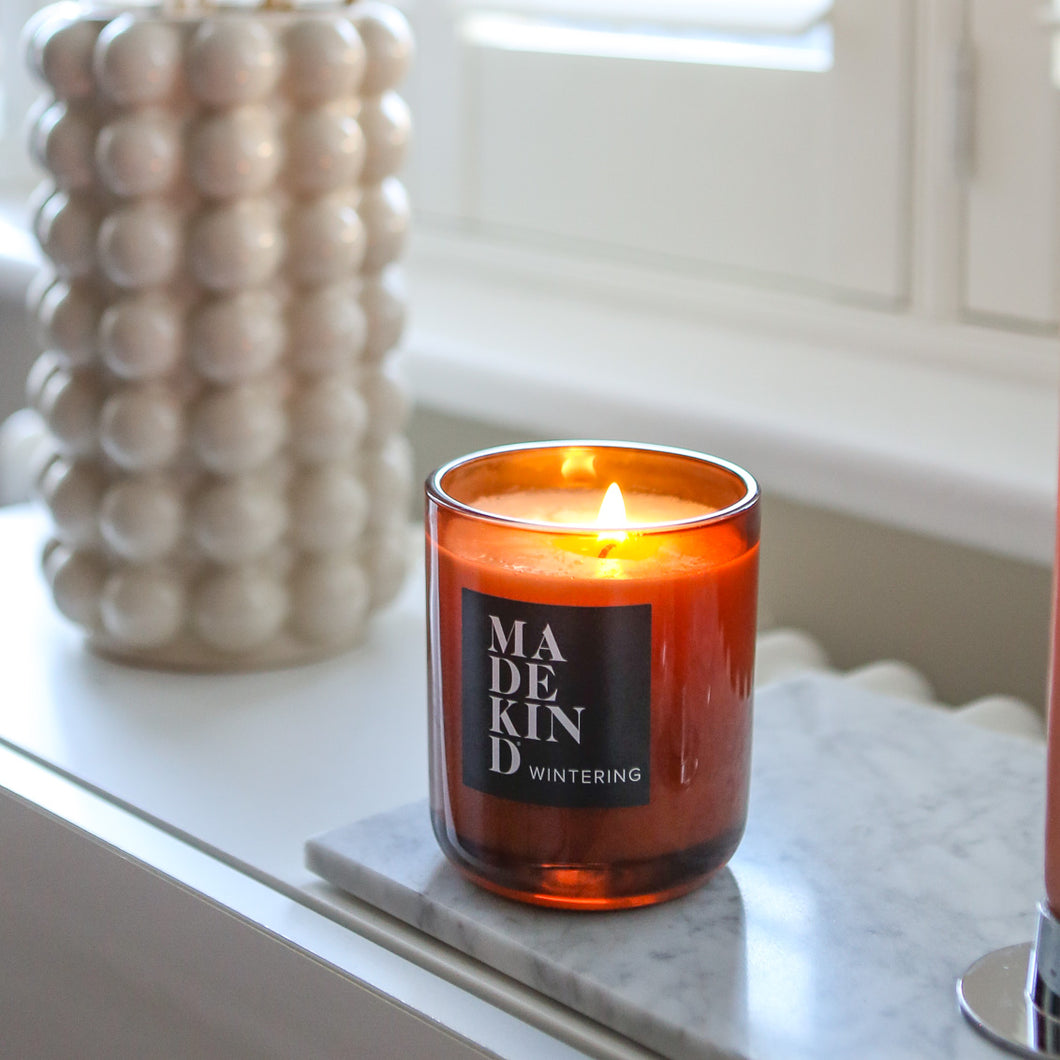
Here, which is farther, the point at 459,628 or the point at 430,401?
the point at 430,401

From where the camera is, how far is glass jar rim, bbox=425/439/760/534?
1.31 ft

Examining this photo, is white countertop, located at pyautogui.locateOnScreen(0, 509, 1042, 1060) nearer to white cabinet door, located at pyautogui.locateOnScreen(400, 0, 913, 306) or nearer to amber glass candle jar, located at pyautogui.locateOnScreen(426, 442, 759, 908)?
amber glass candle jar, located at pyautogui.locateOnScreen(426, 442, 759, 908)

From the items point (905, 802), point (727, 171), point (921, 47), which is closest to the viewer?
point (905, 802)

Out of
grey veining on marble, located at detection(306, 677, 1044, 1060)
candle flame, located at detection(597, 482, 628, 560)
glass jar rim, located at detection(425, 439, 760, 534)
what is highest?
glass jar rim, located at detection(425, 439, 760, 534)

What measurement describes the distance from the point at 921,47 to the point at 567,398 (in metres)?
0.27

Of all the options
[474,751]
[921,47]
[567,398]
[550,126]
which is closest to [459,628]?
[474,751]

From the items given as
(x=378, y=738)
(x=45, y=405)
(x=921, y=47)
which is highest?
(x=921, y=47)

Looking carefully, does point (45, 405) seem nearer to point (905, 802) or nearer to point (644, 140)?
point (905, 802)

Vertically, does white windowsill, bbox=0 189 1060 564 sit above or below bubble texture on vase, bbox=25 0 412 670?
below

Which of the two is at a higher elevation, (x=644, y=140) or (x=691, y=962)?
(x=644, y=140)

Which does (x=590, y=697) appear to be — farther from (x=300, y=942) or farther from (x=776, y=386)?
(x=776, y=386)

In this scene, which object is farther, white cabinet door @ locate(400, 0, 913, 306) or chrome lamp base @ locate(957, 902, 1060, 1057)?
white cabinet door @ locate(400, 0, 913, 306)

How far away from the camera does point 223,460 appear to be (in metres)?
0.60

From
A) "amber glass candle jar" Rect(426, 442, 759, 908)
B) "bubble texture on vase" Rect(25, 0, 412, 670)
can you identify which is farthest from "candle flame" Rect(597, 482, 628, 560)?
"bubble texture on vase" Rect(25, 0, 412, 670)
